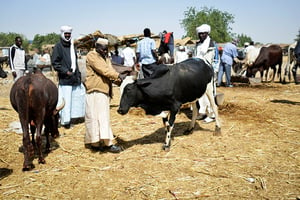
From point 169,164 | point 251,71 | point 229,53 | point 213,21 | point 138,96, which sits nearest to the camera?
point 169,164

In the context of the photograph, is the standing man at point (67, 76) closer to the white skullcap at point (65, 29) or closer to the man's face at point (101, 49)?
the white skullcap at point (65, 29)

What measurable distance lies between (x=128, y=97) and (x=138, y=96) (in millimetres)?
176

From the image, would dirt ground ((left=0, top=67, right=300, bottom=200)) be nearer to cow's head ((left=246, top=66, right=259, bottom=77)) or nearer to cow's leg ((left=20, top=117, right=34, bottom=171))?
cow's leg ((left=20, top=117, right=34, bottom=171))

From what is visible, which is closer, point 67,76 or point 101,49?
point 101,49

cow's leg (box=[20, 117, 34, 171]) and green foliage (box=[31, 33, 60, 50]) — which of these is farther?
green foliage (box=[31, 33, 60, 50])

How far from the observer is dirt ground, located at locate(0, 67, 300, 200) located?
11.8ft

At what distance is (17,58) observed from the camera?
26.5ft

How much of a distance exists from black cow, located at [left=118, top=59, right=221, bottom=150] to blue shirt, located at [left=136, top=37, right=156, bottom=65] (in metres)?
2.73

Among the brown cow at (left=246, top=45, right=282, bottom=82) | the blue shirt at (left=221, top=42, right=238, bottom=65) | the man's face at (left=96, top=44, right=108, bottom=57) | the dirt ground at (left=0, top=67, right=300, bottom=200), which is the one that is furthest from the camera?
the brown cow at (left=246, top=45, right=282, bottom=82)

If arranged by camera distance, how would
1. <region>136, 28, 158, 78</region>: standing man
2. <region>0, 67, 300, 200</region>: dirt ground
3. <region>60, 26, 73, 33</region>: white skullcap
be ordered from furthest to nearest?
<region>136, 28, 158, 78</region>: standing man
<region>60, 26, 73, 33</region>: white skullcap
<region>0, 67, 300, 200</region>: dirt ground

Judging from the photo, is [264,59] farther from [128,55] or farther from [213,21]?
[213,21]

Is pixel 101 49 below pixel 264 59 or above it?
above

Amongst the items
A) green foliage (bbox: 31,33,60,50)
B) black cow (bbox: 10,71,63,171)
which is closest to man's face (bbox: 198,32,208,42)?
black cow (bbox: 10,71,63,171)

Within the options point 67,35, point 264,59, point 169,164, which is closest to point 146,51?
point 67,35
